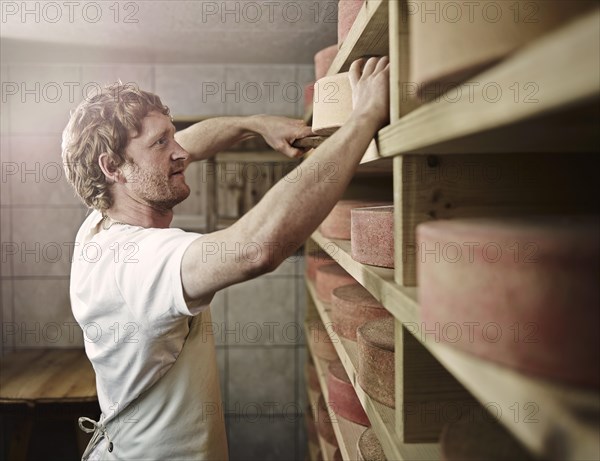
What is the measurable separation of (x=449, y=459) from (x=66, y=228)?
310cm

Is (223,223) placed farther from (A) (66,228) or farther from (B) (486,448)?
(B) (486,448)

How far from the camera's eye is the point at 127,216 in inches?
59.3

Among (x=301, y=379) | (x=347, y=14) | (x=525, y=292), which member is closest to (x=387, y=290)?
(x=525, y=292)

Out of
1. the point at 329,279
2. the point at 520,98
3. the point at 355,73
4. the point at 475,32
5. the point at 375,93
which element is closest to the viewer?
the point at 520,98

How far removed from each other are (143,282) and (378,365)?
1.84ft

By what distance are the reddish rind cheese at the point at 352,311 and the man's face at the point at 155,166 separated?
0.59m

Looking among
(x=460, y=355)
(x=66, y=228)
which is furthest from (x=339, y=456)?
(x=66, y=228)

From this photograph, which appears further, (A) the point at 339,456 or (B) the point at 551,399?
(A) the point at 339,456

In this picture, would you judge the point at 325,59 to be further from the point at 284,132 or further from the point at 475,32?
the point at 475,32

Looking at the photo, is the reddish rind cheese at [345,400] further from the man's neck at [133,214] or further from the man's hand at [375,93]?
the man's hand at [375,93]

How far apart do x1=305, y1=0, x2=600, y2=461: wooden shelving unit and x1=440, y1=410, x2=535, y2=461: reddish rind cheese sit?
0.03 m

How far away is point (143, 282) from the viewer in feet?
3.75

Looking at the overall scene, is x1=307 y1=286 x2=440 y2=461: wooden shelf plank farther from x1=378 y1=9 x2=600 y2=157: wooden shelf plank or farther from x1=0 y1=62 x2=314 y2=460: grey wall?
x1=0 y1=62 x2=314 y2=460: grey wall

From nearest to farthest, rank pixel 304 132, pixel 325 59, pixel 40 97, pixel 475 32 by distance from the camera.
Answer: pixel 475 32 < pixel 304 132 < pixel 325 59 < pixel 40 97
